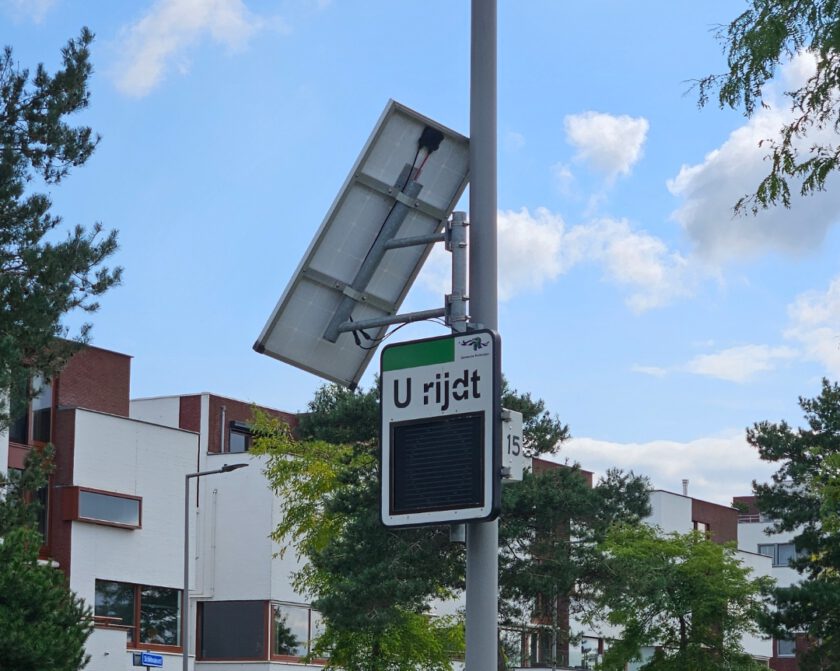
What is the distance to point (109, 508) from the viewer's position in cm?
4675

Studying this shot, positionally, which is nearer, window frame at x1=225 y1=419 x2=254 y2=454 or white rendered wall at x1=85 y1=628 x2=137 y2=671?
white rendered wall at x1=85 y1=628 x2=137 y2=671

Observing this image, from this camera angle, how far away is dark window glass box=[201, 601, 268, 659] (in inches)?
2137

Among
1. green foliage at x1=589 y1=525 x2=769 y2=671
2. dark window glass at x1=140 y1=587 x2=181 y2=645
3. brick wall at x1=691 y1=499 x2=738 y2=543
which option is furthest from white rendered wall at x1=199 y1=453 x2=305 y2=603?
brick wall at x1=691 y1=499 x2=738 y2=543

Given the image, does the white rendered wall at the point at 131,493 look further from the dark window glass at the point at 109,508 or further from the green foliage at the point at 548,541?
the green foliage at the point at 548,541

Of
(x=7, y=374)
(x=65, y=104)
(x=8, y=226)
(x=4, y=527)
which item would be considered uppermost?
(x=65, y=104)

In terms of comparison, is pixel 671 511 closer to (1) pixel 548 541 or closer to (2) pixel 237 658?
(2) pixel 237 658

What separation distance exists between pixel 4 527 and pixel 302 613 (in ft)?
91.8

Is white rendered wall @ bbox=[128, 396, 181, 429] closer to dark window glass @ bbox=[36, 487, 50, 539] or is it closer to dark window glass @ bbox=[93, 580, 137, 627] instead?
dark window glass @ bbox=[93, 580, 137, 627]

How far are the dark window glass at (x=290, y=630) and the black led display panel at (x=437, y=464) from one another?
48121 millimetres

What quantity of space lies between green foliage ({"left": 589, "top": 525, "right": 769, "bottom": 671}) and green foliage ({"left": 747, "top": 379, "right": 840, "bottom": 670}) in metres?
2.30

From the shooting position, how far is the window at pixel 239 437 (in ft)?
195

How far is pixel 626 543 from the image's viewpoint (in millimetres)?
56812

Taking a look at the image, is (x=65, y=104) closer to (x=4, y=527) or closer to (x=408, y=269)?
(x=4, y=527)

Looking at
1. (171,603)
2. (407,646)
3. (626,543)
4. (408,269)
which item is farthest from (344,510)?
(408,269)
